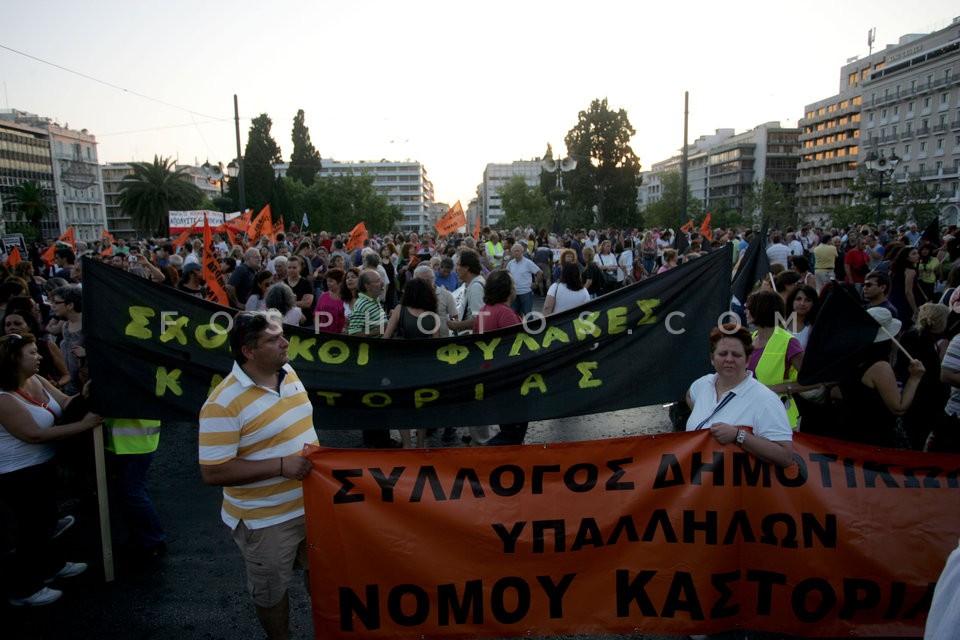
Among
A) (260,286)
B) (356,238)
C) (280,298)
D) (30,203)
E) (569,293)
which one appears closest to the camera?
(280,298)

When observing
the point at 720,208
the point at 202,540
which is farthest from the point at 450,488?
the point at 720,208

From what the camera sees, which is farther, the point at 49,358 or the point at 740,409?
the point at 49,358

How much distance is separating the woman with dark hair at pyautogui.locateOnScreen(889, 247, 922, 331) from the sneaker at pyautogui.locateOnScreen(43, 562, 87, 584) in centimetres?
1066

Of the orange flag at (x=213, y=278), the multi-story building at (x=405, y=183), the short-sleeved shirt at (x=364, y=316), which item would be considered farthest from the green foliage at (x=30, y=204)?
the multi-story building at (x=405, y=183)

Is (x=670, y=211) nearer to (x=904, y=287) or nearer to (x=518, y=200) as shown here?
(x=518, y=200)

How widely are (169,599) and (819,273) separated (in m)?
13.6

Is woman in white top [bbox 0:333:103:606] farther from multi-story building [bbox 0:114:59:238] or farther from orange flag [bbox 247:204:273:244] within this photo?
multi-story building [bbox 0:114:59:238]

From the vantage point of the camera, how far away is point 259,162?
69812 millimetres

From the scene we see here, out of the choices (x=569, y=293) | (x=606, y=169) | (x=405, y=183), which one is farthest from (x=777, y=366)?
(x=405, y=183)

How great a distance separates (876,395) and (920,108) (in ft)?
327

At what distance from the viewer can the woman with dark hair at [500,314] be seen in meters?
5.56

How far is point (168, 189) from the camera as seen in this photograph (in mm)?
78250

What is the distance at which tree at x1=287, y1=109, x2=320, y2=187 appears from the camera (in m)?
86.0

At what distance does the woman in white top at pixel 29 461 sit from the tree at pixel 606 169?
65.5 metres
